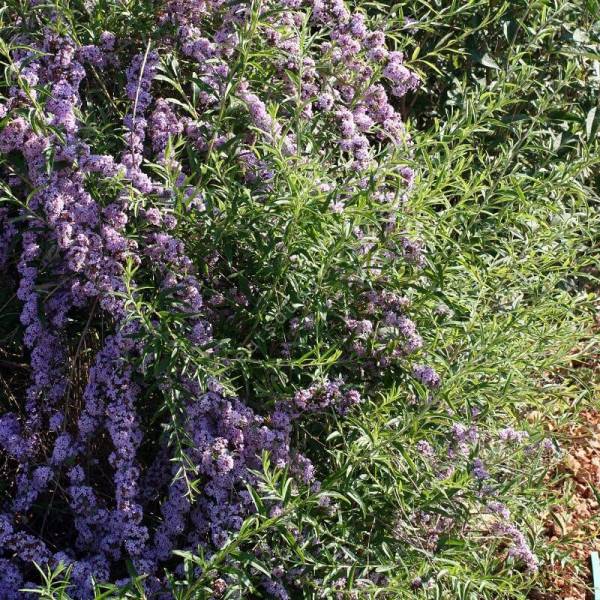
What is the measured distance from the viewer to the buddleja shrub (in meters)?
3.16

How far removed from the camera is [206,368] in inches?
120

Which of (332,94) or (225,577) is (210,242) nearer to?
(332,94)

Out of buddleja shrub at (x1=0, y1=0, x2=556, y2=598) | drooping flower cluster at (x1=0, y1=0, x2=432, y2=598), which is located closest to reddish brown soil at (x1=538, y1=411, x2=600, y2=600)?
buddleja shrub at (x1=0, y1=0, x2=556, y2=598)

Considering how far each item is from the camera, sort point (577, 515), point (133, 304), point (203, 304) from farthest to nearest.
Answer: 1. point (577, 515)
2. point (203, 304)
3. point (133, 304)

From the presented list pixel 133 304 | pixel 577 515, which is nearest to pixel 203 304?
pixel 133 304

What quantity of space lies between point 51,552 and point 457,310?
5.55 ft

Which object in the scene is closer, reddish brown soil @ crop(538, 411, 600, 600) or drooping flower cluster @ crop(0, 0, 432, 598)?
drooping flower cluster @ crop(0, 0, 432, 598)

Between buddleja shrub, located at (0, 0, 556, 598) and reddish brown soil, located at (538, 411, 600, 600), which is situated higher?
buddleja shrub, located at (0, 0, 556, 598)

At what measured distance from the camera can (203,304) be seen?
11.3 ft

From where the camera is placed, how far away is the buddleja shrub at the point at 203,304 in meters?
3.16

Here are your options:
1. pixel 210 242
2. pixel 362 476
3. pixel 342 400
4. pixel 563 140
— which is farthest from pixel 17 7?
pixel 563 140

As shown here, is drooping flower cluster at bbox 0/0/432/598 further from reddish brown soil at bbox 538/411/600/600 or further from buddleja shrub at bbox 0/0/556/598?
reddish brown soil at bbox 538/411/600/600

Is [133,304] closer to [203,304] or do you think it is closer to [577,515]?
[203,304]

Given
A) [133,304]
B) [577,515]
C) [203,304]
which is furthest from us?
[577,515]
